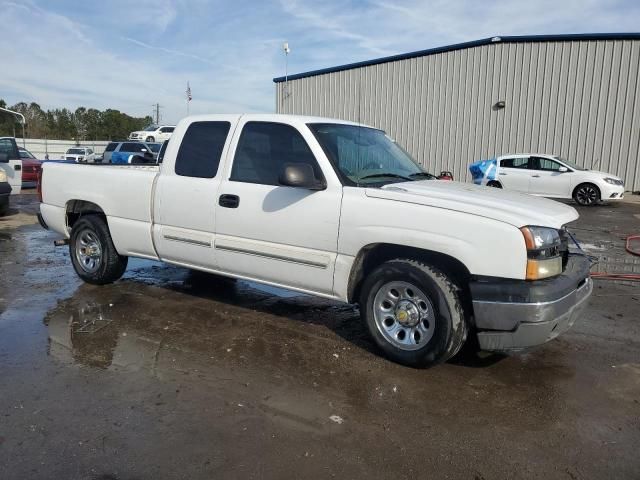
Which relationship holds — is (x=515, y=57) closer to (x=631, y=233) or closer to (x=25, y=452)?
(x=631, y=233)

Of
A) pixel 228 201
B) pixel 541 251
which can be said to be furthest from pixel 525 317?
pixel 228 201

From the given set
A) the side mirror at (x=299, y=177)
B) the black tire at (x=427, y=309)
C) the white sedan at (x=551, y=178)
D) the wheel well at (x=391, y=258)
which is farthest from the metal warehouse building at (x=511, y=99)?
the black tire at (x=427, y=309)

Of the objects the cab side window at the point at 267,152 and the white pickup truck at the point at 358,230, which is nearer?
the white pickup truck at the point at 358,230

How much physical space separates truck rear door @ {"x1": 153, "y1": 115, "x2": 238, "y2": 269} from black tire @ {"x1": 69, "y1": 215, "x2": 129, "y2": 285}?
2.91 ft

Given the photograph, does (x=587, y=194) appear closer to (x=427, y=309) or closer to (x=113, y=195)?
(x=427, y=309)

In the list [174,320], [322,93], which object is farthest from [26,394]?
[322,93]

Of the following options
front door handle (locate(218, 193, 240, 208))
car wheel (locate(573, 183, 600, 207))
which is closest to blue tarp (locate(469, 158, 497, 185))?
car wheel (locate(573, 183, 600, 207))

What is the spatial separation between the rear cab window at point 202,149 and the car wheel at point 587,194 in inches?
561

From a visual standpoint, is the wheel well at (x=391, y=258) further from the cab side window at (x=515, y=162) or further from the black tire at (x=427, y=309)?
the cab side window at (x=515, y=162)

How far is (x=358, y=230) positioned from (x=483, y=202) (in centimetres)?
94

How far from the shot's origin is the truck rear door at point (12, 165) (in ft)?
43.1

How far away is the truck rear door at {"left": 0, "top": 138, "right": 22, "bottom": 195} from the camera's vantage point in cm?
1314

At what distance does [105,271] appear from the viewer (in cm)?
610

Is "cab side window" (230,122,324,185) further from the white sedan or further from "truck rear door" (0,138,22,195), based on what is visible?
the white sedan
